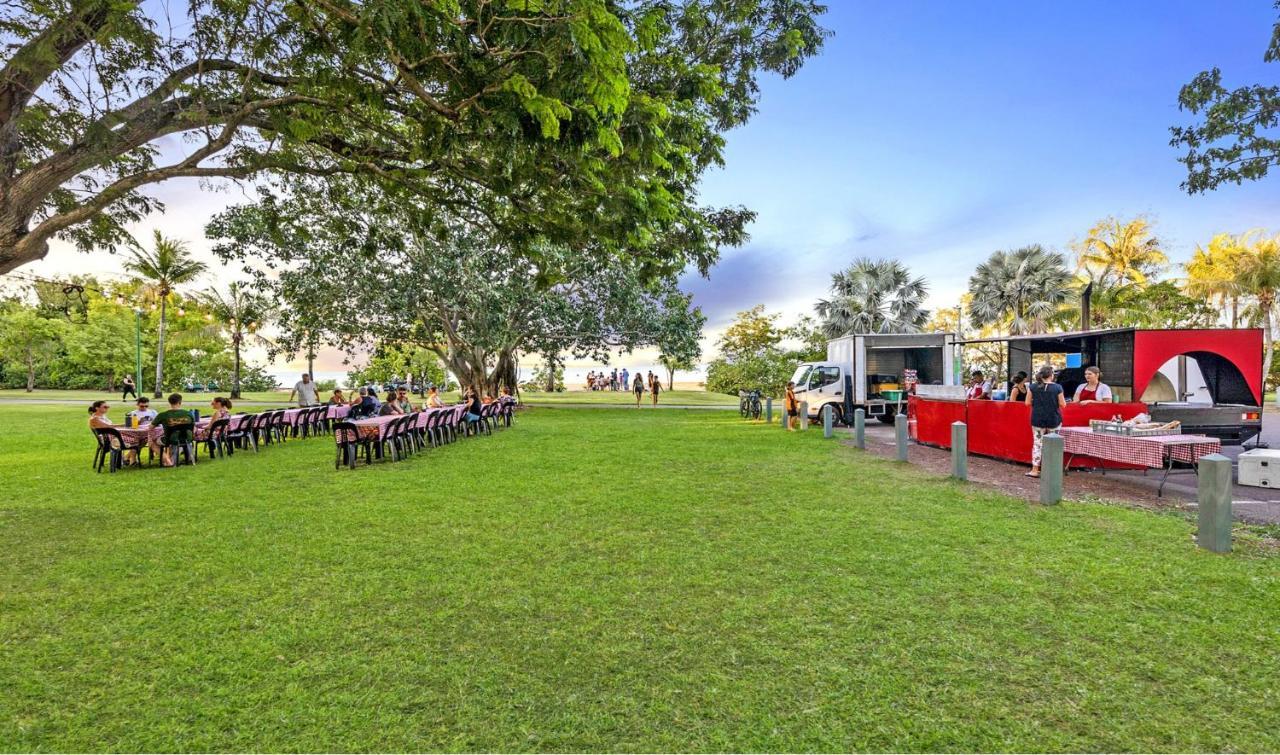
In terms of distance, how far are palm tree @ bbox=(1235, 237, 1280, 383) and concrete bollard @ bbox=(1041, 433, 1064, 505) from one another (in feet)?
120

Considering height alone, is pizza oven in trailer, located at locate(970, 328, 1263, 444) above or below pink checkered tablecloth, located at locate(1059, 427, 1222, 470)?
above

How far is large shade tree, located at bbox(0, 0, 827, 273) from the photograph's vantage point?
14.1 feet

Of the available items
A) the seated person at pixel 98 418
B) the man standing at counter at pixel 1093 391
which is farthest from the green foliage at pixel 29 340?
the man standing at counter at pixel 1093 391

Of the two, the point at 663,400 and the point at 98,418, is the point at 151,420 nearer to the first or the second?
the point at 98,418

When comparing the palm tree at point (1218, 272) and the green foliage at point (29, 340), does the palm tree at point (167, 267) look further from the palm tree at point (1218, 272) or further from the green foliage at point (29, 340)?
the palm tree at point (1218, 272)

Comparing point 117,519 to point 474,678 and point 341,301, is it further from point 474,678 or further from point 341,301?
point 341,301

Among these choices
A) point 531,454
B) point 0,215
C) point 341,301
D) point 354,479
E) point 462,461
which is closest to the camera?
point 0,215

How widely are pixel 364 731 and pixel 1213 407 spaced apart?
13.0m

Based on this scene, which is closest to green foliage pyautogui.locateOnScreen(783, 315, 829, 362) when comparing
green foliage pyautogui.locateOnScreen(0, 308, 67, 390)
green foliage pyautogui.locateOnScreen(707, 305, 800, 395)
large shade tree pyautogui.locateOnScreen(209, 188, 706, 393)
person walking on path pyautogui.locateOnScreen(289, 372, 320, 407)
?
green foliage pyautogui.locateOnScreen(707, 305, 800, 395)

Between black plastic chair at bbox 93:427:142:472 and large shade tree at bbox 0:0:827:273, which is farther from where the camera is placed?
black plastic chair at bbox 93:427:142:472

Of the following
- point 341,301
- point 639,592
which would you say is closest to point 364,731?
point 639,592

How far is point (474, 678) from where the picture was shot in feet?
10.9

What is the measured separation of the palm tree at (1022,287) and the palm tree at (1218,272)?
6908mm

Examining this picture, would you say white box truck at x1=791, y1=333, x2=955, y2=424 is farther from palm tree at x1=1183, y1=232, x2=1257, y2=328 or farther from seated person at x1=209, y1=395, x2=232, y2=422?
palm tree at x1=1183, y1=232, x2=1257, y2=328
